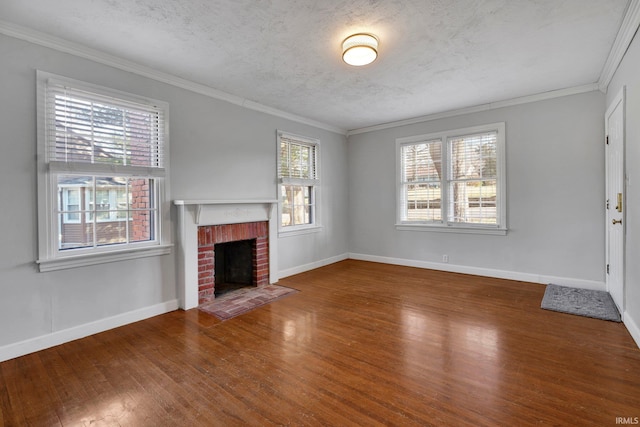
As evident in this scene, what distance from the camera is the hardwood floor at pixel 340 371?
5.86 feet

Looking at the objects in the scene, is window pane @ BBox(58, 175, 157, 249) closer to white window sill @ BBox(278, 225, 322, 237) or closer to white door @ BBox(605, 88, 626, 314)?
white window sill @ BBox(278, 225, 322, 237)

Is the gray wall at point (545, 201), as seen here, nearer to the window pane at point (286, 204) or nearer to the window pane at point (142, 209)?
the window pane at point (286, 204)

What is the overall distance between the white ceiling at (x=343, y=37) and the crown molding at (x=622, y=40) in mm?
60

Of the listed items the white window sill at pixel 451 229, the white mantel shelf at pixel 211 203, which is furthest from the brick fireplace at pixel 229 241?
the white window sill at pixel 451 229

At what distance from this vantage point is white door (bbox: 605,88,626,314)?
3.01m

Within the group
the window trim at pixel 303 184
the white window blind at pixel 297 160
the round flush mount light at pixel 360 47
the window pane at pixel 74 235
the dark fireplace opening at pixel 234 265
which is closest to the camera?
the round flush mount light at pixel 360 47

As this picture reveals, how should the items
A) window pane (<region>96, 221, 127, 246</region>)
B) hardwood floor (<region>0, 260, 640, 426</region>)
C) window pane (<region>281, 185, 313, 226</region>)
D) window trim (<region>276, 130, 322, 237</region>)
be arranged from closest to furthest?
hardwood floor (<region>0, 260, 640, 426</region>)
window pane (<region>96, 221, 127, 246</region>)
window trim (<region>276, 130, 322, 237</region>)
window pane (<region>281, 185, 313, 226</region>)

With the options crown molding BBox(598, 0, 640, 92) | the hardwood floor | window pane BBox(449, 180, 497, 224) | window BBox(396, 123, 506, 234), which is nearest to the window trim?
window BBox(396, 123, 506, 234)

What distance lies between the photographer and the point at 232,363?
236cm

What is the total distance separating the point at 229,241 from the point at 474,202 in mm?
3797

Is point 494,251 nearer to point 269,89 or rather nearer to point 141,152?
point 269,89

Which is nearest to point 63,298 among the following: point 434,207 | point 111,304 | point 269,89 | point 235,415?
point 111,304

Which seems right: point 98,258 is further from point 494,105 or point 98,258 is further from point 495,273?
point 494,105

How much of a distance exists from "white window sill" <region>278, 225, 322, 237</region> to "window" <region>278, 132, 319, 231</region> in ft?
0.13
